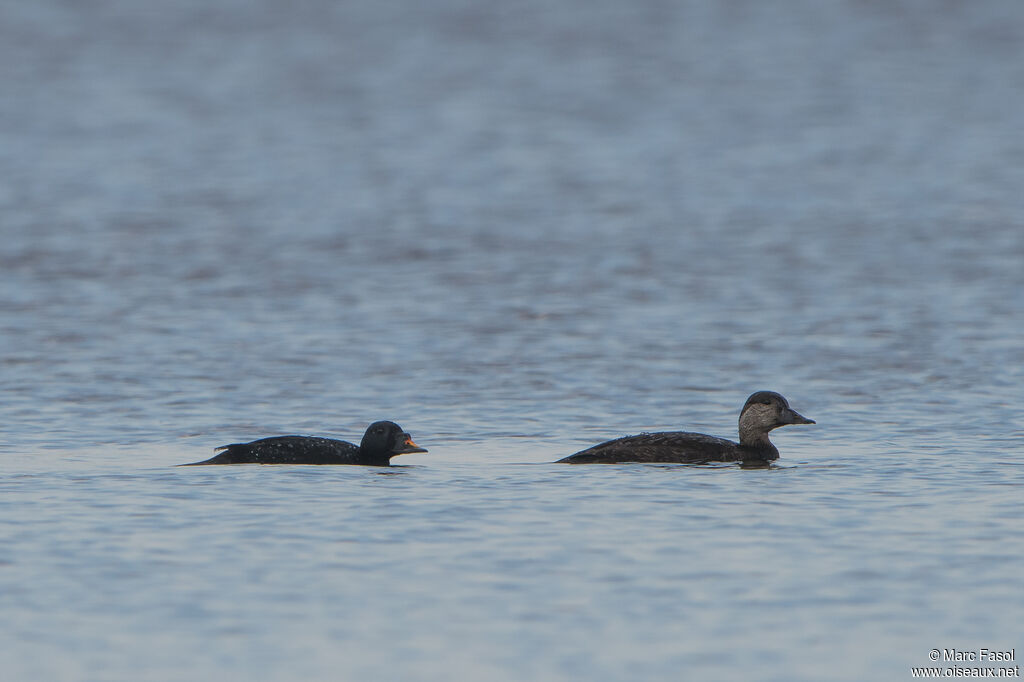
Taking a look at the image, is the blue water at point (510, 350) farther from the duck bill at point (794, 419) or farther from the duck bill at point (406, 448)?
the duck bill at point (406, 448)

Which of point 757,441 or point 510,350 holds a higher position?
point 510,350

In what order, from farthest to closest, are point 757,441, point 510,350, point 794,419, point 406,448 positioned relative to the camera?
point 510,350
point 794,419
point 757,441
point 406,448

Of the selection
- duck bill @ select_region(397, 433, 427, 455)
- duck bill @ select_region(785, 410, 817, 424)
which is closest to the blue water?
duck bill @ select_region(785, 410, 817, 424)

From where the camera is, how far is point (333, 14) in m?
62.6

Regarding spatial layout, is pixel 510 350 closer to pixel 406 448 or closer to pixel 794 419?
pixel 794 419

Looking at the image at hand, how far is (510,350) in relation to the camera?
19.9m

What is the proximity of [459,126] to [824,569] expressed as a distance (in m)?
35.4

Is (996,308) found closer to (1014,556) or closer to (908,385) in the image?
(908,385)

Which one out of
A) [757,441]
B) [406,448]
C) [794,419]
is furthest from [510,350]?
[406,448]

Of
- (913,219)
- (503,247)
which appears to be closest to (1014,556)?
(503,247)

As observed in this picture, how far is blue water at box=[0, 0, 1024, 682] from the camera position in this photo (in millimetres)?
8203

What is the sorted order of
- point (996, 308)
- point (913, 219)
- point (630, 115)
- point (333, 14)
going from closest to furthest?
point (996, 308) → point (913, 219) → point (630, 115) → point (333, 14)

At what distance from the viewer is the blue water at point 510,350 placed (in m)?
8.20

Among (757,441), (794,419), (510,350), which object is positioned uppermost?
(510,350)
